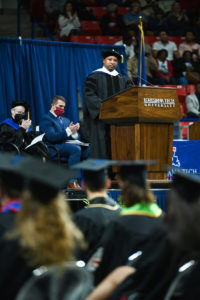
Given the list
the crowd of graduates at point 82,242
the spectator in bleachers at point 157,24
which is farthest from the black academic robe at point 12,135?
the spectator in bleachers at point 157,24

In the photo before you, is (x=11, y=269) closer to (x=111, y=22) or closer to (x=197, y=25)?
(x=111, y=22)

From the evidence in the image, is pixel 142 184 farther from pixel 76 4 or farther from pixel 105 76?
pixel 76 4

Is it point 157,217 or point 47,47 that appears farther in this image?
point 47,47

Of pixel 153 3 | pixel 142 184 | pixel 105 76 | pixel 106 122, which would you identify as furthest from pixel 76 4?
pixel 142 184

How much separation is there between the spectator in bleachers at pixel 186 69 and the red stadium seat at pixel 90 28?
199cm

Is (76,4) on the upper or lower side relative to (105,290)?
upper

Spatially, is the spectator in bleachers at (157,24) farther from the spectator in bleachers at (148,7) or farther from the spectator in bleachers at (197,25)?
the spectator in bleachers at (197,25)

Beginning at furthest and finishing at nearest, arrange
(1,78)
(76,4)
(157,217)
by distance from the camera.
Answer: (76,4)
(1,78)
(157,217)

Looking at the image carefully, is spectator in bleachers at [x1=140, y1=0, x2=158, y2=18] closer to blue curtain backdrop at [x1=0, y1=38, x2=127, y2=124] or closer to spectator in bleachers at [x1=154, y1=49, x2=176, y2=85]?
spectator in bleachers at [x1=154, y1=49, x2=176, y2=85]

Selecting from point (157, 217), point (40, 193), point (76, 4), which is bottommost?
point (157, 217)

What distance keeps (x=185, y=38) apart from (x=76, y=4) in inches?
113

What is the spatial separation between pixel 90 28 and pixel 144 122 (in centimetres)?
761

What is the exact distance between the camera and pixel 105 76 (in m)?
6.91

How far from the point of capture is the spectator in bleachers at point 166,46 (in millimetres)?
12570
